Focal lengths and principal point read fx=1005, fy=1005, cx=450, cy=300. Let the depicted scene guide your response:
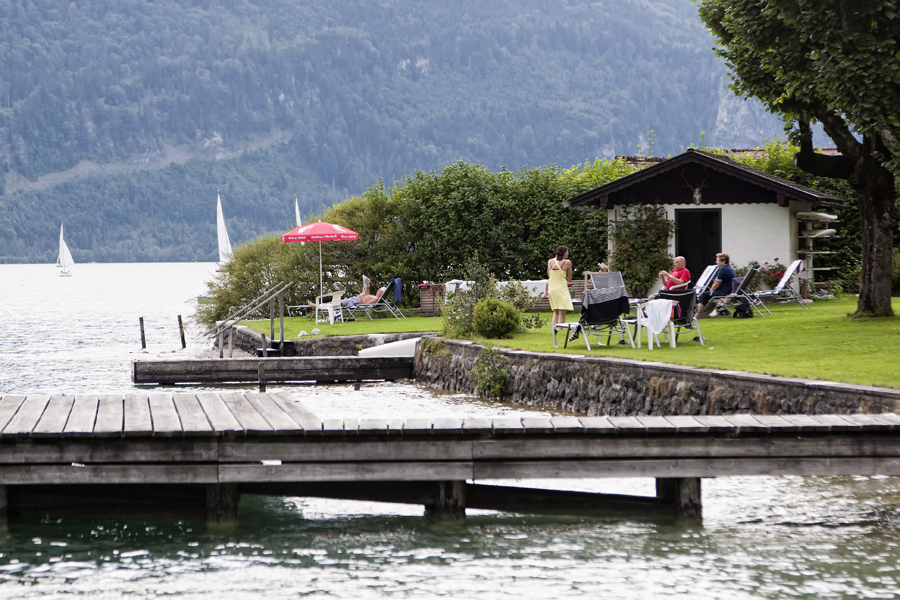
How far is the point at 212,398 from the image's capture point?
29.5 feet

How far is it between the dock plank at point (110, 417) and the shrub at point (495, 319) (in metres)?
9.48

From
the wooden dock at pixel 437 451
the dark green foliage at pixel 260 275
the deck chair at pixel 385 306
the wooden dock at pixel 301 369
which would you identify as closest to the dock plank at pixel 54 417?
the wooden dock at pixel 437 451

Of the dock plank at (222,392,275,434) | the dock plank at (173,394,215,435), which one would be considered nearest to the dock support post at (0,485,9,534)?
the dock plank at (173,394,215,435)

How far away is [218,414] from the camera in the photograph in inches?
318

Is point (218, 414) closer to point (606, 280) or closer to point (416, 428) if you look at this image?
point (416, 428)

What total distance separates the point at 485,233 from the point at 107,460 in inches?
813

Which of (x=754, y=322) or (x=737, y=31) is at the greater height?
(x=737, y=31)

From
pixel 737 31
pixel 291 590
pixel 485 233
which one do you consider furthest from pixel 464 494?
pixel 485 233

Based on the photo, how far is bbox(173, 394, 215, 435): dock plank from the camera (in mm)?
7352

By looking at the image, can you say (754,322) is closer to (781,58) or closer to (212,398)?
(781,58)

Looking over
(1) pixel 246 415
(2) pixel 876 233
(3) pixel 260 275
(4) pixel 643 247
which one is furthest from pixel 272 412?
(3) pixel 260 275

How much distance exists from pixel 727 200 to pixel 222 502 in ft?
60.5

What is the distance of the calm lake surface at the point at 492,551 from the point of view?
639 centimetres

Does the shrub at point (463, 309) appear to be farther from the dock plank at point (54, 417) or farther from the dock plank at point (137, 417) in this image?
the dock plank at point (54, 417)
